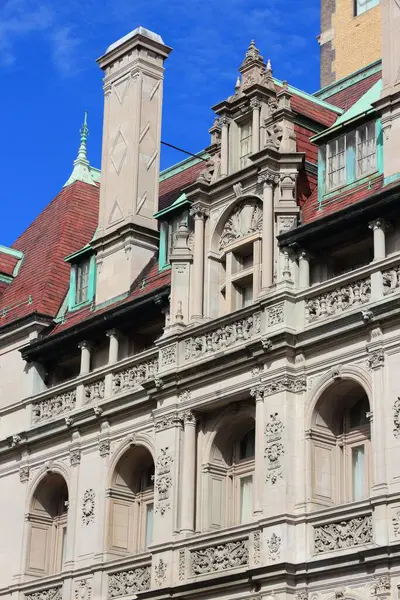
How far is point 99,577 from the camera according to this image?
37.5 metres

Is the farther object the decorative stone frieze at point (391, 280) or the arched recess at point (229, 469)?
the arched recess at point (229, 469)

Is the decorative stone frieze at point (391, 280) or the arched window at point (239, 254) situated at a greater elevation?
the arched window at point (239, 254)

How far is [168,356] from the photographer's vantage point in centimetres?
3738

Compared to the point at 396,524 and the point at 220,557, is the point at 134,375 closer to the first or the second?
the point at 220,557

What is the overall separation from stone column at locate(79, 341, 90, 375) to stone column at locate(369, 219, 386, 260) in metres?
11.0

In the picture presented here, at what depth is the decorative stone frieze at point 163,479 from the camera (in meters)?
36.0

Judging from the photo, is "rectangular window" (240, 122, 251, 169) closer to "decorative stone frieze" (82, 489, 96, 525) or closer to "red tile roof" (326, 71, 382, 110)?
"red tile roof" (326, 71, 382, 110)

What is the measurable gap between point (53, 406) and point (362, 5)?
19.2 metres

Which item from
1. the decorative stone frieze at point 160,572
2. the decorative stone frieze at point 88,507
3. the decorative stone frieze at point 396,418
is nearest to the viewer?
the decorative stone frieze at point 396,418

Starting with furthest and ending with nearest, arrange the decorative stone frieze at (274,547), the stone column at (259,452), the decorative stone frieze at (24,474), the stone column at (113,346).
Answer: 1. the decorative stone frieze at (24,474)
2. the stone column at (113,346)
3. the stone column at (259,452)
4. the decorative stone frieze at (274,547)

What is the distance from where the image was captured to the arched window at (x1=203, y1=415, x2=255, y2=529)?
117 ft

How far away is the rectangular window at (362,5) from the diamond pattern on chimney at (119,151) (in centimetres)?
1198

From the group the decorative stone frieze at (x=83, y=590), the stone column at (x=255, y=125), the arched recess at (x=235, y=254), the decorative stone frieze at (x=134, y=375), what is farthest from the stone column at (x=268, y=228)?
the decorative stone frieze at (x=83, y=590)

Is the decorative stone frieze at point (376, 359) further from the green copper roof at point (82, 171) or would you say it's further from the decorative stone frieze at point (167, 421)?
the green copper roof at point (82, 171)
